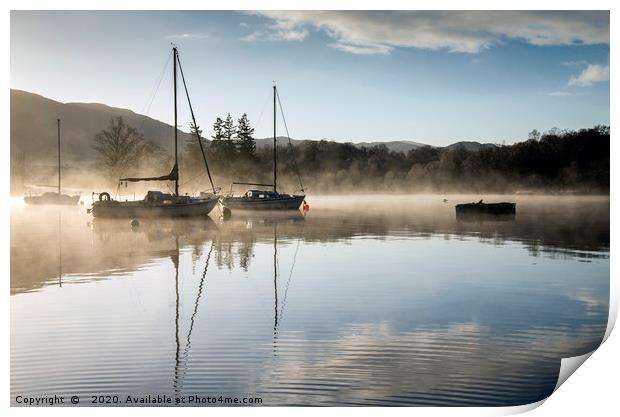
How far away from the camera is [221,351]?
8281mm

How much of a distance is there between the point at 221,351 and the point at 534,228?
21947 mm

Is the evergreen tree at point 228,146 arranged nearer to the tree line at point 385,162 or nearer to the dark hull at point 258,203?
the tree line at point 385,162

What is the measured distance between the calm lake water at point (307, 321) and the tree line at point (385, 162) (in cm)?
159

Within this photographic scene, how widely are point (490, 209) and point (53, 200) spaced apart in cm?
2593

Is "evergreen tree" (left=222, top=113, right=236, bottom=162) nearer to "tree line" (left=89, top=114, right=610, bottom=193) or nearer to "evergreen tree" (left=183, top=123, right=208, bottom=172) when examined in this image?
"tree line" (left=89, top=114, right=610, bottom=193)

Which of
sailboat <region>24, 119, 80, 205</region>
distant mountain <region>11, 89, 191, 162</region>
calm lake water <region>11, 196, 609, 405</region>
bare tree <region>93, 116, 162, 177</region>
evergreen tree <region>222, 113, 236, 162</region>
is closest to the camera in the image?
calm lake water <region>11, 196, 609, 405</region>

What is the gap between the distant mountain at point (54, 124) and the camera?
11.7 m

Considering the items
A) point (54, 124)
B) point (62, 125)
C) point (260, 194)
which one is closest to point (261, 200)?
point (260, 194)

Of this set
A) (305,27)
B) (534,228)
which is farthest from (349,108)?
(534,228)

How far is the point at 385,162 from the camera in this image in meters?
50.1

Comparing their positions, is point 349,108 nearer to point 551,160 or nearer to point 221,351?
point 551,160

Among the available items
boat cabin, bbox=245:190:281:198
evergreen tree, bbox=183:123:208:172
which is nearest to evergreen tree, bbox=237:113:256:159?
evergreen tree, bbox=183:123:208:172

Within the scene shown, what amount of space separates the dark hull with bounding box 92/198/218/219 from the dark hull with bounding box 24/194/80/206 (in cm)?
252

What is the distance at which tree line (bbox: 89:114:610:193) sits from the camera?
1462 cm
